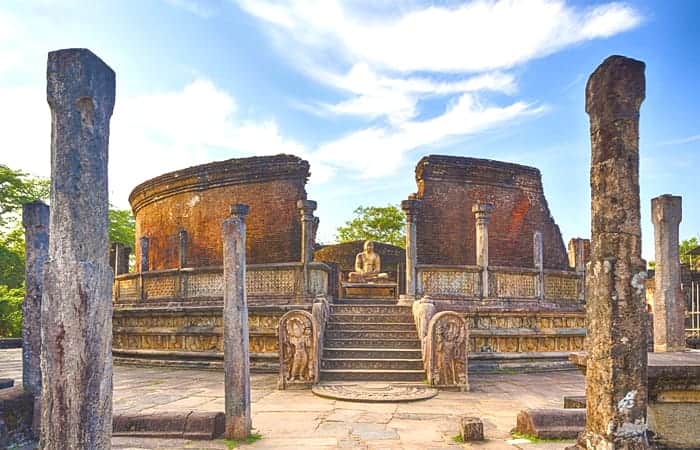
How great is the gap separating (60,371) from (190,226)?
56.0ft

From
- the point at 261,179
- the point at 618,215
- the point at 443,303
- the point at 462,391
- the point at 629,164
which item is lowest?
the point at 462,391

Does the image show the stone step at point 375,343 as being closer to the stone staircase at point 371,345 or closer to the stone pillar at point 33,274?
the stone staircase at point 371,345

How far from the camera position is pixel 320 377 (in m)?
9.85

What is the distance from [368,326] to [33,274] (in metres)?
6.91

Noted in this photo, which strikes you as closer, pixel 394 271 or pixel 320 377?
pixel 320 377

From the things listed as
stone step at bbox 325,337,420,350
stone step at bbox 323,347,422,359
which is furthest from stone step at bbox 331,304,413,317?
stone step at bbox 323,347,422,359

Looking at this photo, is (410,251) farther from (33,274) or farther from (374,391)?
(33,274)

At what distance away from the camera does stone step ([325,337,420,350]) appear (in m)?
11.0

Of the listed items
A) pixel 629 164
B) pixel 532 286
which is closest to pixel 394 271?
pixel 532 286

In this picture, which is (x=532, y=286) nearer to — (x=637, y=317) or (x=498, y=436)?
(x=498, y=436)

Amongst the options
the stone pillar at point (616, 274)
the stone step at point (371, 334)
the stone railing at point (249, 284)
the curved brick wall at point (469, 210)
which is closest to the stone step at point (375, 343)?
the stone step at point (371, 334)

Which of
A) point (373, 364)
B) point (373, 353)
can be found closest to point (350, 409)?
point (373, 364)

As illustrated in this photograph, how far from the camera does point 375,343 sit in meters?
11.1

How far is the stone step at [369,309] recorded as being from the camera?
40.5 ft
